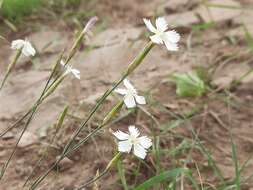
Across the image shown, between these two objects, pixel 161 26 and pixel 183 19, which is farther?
pixel 183 19

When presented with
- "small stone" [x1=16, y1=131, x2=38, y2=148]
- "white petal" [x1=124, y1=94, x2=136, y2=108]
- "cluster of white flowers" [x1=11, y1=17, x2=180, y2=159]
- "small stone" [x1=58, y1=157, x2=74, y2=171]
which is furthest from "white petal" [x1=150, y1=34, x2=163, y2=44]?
"small stone" [x1=16, y1=131, x2=38, y2=148]

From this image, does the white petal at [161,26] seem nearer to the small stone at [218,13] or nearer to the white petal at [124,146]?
the white petal at [124,146]

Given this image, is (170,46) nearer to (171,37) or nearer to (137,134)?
(171,37)

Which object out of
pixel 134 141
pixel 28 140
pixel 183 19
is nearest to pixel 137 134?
pixel 134 141

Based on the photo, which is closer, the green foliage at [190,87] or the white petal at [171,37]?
the white petal at [171,37]

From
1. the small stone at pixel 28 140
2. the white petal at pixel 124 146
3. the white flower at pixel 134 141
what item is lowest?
the white petal at pixel 124 146

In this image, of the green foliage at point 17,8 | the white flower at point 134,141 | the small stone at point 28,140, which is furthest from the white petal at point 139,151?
the green foliage at point 17,8
